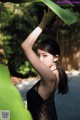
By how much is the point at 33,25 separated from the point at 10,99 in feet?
34.4

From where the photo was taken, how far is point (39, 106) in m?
2.52

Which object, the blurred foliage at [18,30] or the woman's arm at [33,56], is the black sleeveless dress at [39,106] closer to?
the woman's arm at [33,56]

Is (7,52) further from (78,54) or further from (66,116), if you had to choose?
(66,116)

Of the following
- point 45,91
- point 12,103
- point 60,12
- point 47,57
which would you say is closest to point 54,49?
point 47,57

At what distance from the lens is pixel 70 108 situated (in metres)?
7.61

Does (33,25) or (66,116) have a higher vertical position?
(33,25)

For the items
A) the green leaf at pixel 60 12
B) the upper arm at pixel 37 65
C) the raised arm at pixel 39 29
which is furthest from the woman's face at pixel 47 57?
the green leaf at pixel 60 12

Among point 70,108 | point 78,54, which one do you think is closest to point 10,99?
point 70,108

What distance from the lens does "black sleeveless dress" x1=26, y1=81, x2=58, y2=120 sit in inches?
97.3

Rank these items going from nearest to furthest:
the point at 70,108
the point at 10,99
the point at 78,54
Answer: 1. the point at 10,99
2. the point at 70,108
3. the point at 78,54

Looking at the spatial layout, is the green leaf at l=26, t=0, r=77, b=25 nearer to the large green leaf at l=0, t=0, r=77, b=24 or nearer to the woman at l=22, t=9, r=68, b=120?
the large green leaf at l=0, t=0, r=77, b=24

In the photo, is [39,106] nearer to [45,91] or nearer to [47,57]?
[45,91]

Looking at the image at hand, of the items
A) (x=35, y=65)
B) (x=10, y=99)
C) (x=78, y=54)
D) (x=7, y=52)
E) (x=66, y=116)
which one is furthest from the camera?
(x=78, y=54)

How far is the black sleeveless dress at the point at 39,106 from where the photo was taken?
97.3 inches
